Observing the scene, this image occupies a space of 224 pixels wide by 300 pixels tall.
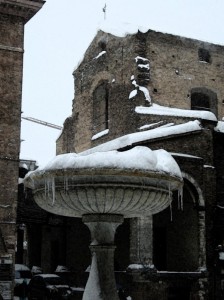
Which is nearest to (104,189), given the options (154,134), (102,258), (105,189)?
(105,189)

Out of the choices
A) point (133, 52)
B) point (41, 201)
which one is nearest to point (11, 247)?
point (41, 201)

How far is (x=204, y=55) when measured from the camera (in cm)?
2144

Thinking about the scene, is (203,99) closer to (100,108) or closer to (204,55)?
(204,55)

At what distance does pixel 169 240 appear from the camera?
1664 centimetres

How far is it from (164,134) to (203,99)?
7.11 metres

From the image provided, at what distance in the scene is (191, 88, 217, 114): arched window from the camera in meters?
21.1

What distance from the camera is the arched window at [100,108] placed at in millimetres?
21547

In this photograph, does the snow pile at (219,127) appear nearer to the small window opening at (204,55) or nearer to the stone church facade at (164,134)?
the stone church facade at (164,134)

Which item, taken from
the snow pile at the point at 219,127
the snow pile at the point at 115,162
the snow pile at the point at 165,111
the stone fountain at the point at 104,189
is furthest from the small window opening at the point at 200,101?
the snow pile at the point at 115,162

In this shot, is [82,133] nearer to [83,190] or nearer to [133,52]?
[133,52]

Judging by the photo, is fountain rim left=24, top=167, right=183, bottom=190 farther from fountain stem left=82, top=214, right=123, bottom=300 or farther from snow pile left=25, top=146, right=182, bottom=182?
fountain stem left=82, top=214, right=123, bottom=300

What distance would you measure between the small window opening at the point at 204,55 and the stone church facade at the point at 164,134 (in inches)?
1.6

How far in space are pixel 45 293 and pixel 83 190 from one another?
10.6 metres

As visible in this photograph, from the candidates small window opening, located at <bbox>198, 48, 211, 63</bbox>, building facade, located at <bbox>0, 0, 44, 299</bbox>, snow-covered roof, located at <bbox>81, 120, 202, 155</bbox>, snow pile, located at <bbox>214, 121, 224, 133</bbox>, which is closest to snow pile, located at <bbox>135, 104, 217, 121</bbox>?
snow pile, located at <bbox>214, 121, 224, 133</bbox>
